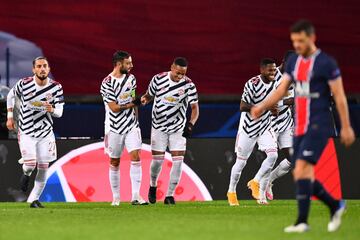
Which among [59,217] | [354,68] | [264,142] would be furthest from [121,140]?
[354,68]

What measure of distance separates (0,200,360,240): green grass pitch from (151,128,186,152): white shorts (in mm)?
954

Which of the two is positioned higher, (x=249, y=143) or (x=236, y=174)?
(x=249, y=143)

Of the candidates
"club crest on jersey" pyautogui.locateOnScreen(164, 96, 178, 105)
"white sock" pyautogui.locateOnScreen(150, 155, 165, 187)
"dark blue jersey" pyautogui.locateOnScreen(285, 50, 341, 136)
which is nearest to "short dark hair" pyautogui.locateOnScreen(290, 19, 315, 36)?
"dark blue jersey" pyautogui.locateOnScreen(285, 50, 341, 136)

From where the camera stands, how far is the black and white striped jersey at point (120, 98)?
49.9 ft

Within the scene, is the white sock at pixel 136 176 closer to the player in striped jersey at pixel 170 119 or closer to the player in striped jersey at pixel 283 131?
the player in striped jersey at pixel 170 119

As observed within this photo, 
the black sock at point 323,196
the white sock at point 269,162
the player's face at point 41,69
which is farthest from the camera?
the white sock at point 269,162

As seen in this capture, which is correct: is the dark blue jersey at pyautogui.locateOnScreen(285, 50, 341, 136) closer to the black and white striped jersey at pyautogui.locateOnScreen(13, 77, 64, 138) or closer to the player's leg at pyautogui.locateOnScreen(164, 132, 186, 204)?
the black and white striped jersey at pyautogui.locateOnScreen(13, 77, 64, 138)

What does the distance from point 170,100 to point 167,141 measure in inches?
25.3

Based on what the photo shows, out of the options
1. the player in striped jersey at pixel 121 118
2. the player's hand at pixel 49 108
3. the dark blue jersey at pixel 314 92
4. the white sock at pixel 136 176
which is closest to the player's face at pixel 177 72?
the player in striped jersey at pixel 121 118

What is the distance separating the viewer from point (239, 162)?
15320mm

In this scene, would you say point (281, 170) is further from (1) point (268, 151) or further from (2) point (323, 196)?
(2) point (323, 196)

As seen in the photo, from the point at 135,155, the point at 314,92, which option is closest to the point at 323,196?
the point at 314,92

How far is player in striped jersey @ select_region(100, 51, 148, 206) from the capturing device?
15195mm

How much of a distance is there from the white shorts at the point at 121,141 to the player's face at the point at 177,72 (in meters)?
0.93
